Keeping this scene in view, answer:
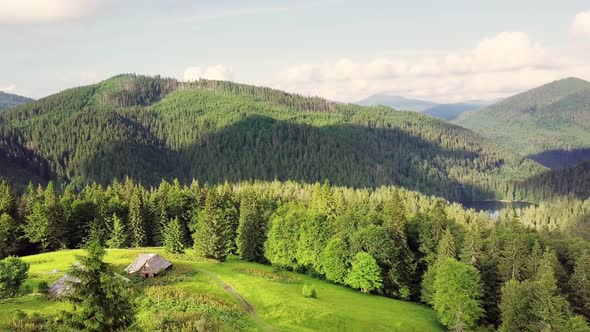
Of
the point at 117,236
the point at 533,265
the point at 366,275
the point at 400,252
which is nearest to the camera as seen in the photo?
the point at 533,265

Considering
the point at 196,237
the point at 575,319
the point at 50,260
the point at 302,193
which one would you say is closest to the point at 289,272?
the point at 196,237

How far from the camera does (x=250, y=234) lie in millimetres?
106875

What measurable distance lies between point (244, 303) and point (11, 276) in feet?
102

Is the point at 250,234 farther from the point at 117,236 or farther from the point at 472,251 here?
the point at 472,251

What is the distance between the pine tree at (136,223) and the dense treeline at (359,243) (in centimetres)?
27

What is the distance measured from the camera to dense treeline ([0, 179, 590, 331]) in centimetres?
7681

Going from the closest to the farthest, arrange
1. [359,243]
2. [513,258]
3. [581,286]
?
[581,286], [513,258], [359,243]

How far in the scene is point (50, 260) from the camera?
83.3m

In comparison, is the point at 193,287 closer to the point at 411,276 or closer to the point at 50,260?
the point at 50,260

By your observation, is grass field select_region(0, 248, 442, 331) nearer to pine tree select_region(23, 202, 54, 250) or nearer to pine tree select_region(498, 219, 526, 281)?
pine tree select_region(498, 219, 526, 281)

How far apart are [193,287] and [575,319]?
53.4m

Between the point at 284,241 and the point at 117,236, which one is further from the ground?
the point at 284,241

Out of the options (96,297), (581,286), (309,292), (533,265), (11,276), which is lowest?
(309,292)

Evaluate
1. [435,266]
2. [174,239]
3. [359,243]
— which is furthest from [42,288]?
[435,266]
